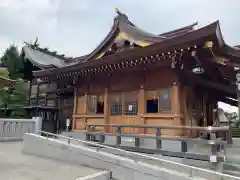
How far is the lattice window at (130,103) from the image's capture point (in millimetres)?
10836

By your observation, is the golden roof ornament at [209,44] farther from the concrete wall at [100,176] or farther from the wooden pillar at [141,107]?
the concrete wall at [100,176]

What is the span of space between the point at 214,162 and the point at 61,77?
9.26 meters

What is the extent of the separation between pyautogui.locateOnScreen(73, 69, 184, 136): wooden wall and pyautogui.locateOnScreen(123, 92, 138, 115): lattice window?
195 mm

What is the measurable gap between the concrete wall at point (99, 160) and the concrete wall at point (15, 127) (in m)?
2.59

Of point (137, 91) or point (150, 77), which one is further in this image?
point (137, 91)

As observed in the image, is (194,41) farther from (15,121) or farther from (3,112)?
(3,112)

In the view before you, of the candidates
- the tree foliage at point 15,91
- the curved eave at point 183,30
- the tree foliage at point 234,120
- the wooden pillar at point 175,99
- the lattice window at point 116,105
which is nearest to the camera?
the wooden pillar at point 175,99

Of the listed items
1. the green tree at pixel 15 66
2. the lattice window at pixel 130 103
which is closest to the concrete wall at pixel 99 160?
the lattice window at pixel 130 103

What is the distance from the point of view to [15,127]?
461 inches

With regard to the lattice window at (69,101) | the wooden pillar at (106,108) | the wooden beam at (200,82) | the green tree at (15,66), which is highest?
the green tree at (15,66)

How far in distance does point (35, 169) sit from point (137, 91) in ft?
18.9

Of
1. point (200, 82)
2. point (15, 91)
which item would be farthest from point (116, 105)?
point (15, 91)

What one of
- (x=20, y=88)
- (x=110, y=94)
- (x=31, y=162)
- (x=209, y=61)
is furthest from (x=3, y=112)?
(x=209, y=61)

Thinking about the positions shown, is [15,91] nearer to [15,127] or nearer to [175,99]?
[15,127]
